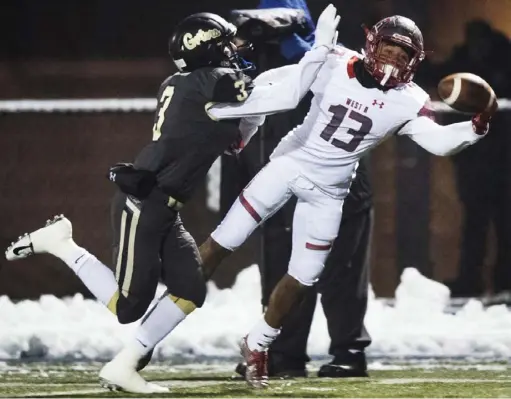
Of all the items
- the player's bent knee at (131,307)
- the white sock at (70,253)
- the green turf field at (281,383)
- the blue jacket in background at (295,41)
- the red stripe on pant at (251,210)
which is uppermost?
the blue jacket in background at (295,41)

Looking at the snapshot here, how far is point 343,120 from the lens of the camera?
3932 millimetres

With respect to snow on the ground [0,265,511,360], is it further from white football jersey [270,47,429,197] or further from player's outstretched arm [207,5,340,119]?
player's outstretched arm [207,5,340,119]

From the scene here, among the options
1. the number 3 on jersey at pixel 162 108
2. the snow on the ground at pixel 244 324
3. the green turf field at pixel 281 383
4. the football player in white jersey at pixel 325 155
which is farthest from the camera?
the snow on the ground at pixel 244 324

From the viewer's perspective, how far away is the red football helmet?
12.6 ft

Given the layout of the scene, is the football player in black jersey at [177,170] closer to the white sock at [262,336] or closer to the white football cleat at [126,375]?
the white football cleat at [126,375]

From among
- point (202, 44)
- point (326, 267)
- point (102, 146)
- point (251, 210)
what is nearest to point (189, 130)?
point (202, 44)

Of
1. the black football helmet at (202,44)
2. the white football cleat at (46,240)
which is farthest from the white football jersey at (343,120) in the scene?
the white football cleat at (46,240)

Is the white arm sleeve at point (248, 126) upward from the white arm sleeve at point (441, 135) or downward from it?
upward

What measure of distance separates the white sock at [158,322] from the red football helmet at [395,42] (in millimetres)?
901

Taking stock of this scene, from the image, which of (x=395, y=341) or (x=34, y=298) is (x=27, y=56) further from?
(x=395, y=341)

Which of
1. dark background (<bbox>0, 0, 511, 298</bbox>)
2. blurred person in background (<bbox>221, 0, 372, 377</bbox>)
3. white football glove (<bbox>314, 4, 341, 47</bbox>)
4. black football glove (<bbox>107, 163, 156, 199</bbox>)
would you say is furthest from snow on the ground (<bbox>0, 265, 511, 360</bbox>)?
white football glove (<bbox>314, 4, 341, 47</bbox>)

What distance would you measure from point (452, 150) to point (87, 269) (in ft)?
3.69

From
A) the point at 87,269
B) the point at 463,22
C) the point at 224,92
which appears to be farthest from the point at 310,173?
the point at 463,22

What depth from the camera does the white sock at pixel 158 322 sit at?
3727mm
